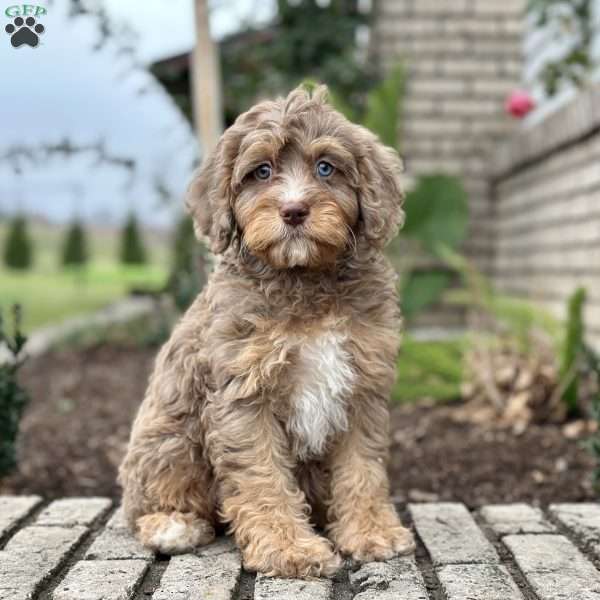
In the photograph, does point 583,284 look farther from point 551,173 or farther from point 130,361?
point 130,361

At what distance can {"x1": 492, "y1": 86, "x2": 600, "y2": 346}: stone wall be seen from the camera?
728cm

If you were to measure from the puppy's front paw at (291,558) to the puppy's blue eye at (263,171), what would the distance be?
1383 millimetres

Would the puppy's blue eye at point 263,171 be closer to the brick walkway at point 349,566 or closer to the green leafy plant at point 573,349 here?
the brick walkway at point 349,566

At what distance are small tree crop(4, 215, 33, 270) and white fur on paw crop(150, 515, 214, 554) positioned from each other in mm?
28141

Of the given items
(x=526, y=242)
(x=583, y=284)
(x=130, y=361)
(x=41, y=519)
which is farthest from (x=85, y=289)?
(x=41, y=519)

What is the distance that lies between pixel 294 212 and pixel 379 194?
46cm

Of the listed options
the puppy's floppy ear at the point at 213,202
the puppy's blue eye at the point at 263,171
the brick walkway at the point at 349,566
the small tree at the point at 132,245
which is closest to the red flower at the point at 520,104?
the brick walkway at the point at 349,566

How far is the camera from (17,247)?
30.6 metres

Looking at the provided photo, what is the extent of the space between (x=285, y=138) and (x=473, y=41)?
923 cm

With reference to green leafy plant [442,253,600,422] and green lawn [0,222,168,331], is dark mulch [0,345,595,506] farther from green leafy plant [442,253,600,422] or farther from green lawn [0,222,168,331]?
green lawn [0,222,168,331]

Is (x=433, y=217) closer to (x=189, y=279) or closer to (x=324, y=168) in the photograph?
(x=189, y=279)

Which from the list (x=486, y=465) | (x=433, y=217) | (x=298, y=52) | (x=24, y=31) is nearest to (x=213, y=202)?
(x=24, y=31)

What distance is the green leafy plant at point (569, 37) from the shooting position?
9.03m

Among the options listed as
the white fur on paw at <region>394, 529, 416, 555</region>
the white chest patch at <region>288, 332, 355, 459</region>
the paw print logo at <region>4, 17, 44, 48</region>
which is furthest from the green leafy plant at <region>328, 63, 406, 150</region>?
the white fur on paw at <region>394, 529, 416, 555</region>
